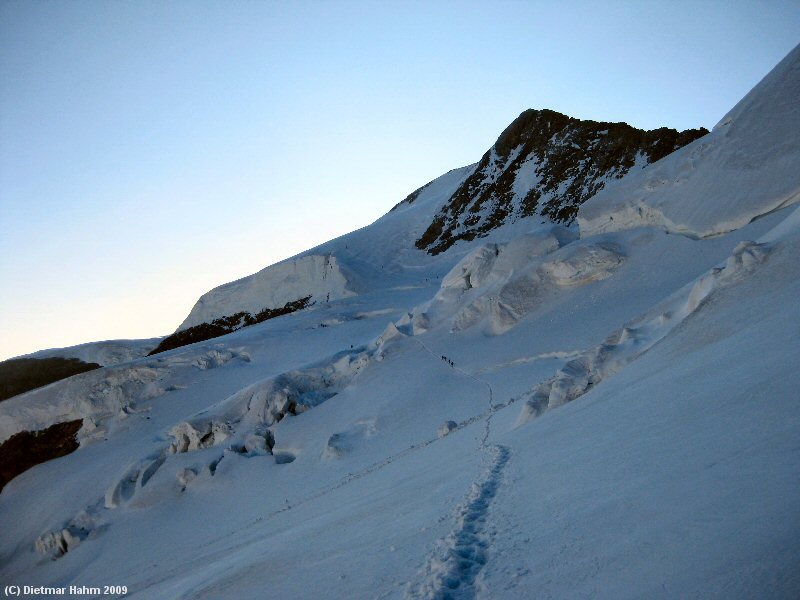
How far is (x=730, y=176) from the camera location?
18.4 meters

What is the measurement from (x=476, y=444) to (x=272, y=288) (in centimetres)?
4021

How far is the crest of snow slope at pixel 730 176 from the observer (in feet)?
55.3

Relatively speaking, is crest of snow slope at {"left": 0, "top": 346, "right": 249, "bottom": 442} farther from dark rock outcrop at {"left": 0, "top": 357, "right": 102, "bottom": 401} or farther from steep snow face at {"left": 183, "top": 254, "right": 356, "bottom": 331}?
steep snow face at {"left": 183, "top": 254, "right": 356, "bottom": 331}

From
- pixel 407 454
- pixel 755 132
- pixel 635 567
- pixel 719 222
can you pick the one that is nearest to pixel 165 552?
Answer: pixel 407 454

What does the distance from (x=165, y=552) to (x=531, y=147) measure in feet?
164

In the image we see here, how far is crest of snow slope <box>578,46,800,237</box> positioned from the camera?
664 inches

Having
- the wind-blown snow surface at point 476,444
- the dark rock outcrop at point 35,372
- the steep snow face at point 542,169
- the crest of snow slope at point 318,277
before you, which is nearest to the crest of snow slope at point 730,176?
the wind-blown snow surface at point 476,444

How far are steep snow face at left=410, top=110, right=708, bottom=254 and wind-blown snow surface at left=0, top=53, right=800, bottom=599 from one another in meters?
18.1

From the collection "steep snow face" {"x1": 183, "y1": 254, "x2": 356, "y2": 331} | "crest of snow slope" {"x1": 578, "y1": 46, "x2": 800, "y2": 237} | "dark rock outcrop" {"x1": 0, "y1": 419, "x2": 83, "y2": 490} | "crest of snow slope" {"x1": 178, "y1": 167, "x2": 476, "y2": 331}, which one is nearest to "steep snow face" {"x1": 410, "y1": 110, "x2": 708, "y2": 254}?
"crest of snow slope" {"x1": 178, "y1": 167, "x2": 476, "y2": 331}

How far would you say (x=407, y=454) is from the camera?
Answer: 13164 mm

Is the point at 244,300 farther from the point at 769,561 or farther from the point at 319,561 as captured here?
the point at 769,561

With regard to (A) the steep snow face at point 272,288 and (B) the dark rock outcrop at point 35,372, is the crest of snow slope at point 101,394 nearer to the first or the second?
(B) the dark rock outcrop at point 35,372

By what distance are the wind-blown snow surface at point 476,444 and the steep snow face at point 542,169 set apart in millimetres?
18088

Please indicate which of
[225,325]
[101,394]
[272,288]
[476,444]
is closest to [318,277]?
[272,288]
